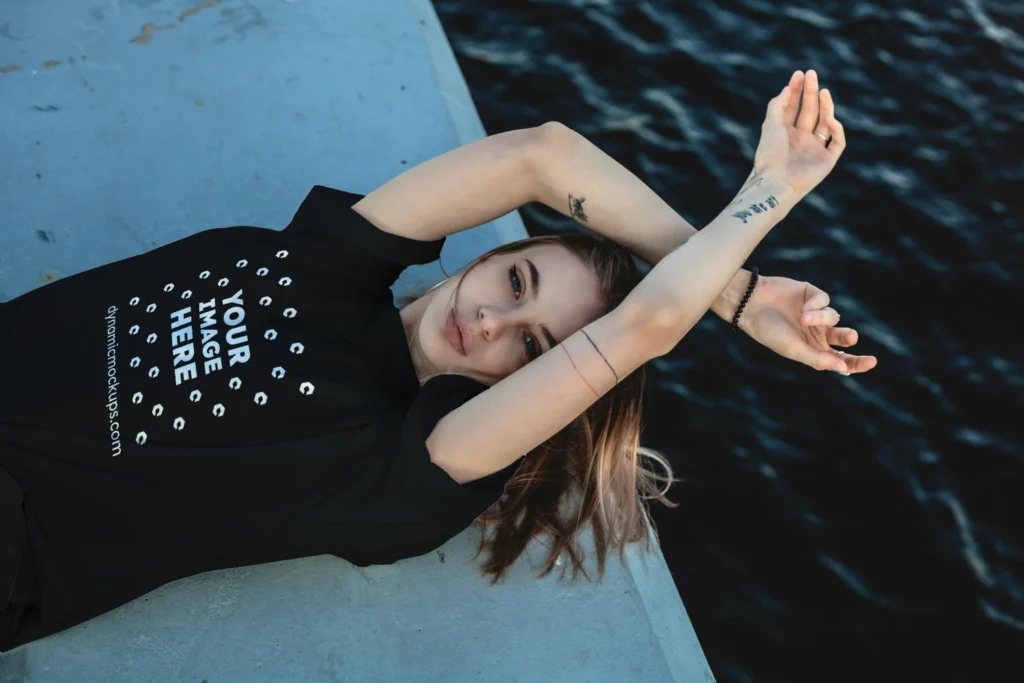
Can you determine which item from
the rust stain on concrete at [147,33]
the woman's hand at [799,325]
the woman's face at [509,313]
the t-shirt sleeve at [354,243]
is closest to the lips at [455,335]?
the woman's face at [509,313]

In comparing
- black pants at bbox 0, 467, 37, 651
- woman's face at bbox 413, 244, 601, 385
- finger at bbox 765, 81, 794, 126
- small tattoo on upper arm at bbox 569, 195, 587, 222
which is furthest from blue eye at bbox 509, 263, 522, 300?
black pants at bbox 0, 467, 37, 651

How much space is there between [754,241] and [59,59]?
313 centimetres

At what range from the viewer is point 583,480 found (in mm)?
3150

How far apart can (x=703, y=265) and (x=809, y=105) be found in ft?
2.53

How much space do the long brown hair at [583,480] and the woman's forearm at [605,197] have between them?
0.08m

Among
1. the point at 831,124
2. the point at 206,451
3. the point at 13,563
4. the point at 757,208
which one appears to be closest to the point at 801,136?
the point at 831,124

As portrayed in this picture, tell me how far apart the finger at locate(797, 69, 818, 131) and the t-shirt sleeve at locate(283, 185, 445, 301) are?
4.07 feet

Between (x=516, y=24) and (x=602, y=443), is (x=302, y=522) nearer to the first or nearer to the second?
(x=602, y=443)

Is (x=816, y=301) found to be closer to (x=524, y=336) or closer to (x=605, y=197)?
(x=605, y=197)

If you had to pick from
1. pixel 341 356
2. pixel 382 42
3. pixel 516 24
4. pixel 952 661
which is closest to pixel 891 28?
pixel 516 24

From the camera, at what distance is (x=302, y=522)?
2730 mm

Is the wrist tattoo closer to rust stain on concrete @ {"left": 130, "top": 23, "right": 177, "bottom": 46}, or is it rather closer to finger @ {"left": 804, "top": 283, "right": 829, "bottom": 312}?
finger @ {"left": 804, "top": 283, "right": 829, "bottom": 312}

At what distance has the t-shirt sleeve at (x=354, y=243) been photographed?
314 cm

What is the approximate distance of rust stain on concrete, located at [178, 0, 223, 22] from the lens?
15.1 feet
